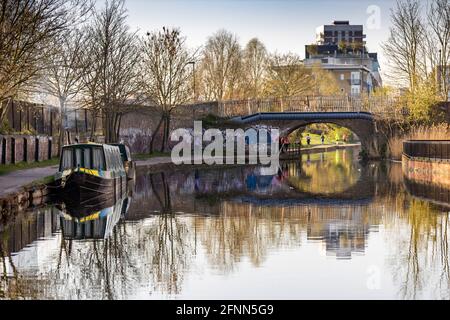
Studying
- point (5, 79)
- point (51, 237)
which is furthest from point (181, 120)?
point (51, 237)

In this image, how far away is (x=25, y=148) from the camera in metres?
45.1

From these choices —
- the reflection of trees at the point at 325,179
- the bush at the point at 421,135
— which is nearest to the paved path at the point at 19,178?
the reflection of trees at the point at 325,179

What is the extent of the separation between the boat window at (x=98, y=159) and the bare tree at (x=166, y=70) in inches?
1197

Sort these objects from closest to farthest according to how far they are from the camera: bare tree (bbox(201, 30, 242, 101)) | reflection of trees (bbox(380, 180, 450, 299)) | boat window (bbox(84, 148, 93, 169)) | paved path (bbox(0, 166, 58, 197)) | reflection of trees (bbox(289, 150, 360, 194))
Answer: reflection of trees (bbox(380, 180, 450, 299)) → paved path (bbox(0, 166, 58, 197)) → boat window (bbox(84, 148, 93, 169)) → reflection of trees (bbox(289, 150, 360, 194)) → bare tree (bbox(201, 30, 242, 101))

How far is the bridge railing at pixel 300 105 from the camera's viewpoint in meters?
70.9

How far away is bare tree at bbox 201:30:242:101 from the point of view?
3359 inches

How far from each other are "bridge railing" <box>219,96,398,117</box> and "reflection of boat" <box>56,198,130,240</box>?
4176cm

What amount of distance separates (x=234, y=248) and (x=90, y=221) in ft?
23.2

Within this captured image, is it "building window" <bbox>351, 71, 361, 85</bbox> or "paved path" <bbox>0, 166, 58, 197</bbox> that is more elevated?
"building window" <bbox>351, 71, 361, 85</bbox>

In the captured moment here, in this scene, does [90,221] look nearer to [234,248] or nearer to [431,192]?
[234,248]

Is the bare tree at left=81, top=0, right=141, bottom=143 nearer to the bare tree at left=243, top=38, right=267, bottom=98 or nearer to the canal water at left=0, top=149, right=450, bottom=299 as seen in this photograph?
the canal water at left=0, top=149, right=450, bottom=299

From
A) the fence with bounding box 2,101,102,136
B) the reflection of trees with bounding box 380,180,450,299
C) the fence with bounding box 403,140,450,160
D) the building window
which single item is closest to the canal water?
the reflection of trees with bounding box 380,180,450,299
